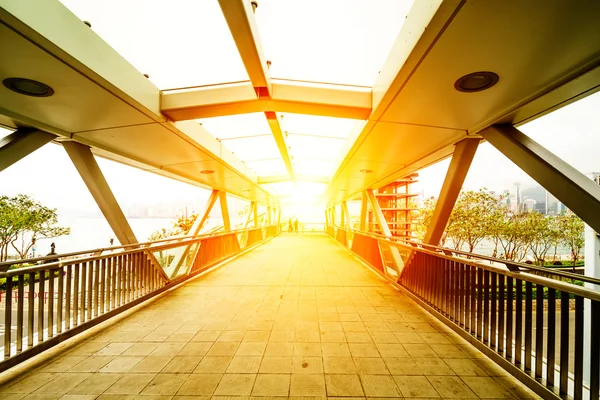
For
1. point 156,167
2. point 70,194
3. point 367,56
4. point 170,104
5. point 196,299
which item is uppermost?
point 367,56

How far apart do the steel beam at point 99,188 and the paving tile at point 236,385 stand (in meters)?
3.59

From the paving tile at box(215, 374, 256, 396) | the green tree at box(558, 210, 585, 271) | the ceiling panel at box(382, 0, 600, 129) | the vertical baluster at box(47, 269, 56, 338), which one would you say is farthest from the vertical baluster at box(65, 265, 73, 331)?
the green tree at box(558, 210, 585, 271)

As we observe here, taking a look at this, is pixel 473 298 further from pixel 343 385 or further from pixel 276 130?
pixel 276 130

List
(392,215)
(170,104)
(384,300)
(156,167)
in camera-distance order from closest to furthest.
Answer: (170,104), (384,300), (156,167), (392,215)

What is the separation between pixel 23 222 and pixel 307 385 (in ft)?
47.5

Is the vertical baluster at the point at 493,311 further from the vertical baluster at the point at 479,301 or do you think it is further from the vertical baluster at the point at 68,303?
the vertical baluster at the point at 68,303

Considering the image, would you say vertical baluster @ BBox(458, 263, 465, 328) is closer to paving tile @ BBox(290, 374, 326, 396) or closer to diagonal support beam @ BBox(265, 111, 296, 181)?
paving tile @ BBox(290, 374, 326, 396)

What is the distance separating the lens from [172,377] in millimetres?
2277

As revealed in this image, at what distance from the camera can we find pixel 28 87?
255 centimetres

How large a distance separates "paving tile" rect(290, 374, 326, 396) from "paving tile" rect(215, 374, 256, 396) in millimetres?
338

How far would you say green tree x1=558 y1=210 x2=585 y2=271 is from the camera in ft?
45.9

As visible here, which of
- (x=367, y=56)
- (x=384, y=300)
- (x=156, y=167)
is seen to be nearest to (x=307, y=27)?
(x=367, y=56)

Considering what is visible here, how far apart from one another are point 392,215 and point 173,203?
79.0 ft

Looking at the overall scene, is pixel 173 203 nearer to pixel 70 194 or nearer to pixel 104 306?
pixel 70 194
